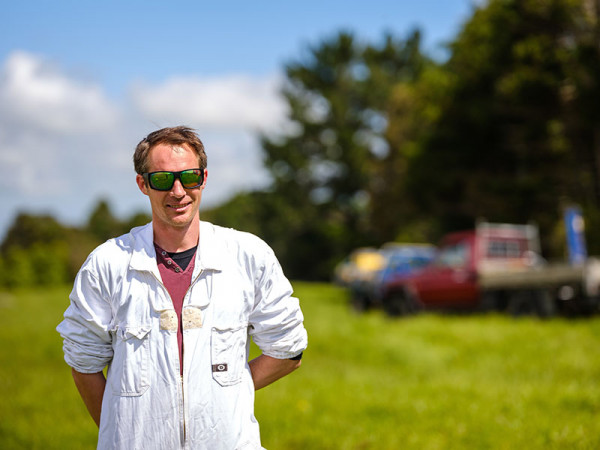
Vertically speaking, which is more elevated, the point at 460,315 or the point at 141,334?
the point at 141,334

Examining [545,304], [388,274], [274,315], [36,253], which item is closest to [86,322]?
[274,315]

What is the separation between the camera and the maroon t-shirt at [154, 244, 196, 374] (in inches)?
102

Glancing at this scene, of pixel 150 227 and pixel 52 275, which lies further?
pixel 52 275

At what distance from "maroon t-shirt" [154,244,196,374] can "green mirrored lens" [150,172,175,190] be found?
0.27 m

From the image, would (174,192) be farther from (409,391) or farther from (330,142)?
(330,142)

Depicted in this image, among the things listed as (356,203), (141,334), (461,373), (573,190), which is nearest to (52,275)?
(356,203)

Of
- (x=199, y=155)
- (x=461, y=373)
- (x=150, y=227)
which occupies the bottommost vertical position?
(x=461, y=373)

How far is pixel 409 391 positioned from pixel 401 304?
9941mm

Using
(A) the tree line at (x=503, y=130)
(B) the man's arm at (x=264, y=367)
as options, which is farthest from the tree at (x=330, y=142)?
(B) the man's arm at (x=264, y=367)

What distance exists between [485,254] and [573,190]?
10.9 meters

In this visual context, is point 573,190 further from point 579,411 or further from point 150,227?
point 150,227

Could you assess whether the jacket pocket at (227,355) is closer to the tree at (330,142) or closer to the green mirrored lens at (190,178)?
the green mirrored lens at (190,178)

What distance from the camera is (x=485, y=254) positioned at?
16109 mm

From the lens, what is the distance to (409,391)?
7984 mm
